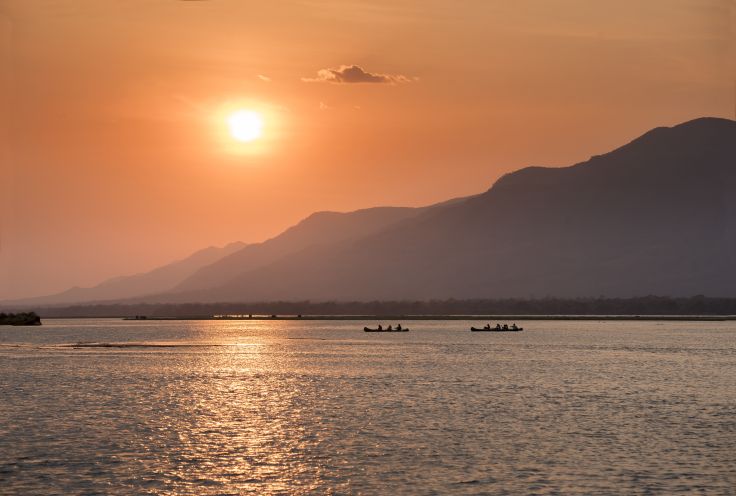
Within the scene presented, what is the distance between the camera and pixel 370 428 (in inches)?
2586

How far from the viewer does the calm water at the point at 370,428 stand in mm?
47812

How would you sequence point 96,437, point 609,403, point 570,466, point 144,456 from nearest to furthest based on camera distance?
point 570,466, point 144,456, point 96,437, point 609,403

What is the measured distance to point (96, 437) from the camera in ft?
202

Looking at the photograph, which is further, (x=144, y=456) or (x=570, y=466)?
(x=144, y=456)

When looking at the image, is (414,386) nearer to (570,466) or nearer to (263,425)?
(263,425)

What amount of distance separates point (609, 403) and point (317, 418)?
24408 mm

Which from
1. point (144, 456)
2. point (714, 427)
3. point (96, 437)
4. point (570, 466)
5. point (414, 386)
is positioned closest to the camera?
point (570, 466)

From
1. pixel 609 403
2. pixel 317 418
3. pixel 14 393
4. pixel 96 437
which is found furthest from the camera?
pixel 14 393

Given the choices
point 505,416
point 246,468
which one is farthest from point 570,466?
point 505,416

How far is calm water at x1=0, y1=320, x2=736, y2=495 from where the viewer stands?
157 ft

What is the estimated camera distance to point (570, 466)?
51.1m

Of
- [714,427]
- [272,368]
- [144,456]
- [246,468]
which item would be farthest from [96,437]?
[272,368]

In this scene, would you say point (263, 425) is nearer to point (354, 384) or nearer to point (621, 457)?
point (621, 457)

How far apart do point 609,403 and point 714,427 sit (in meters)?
15.4
